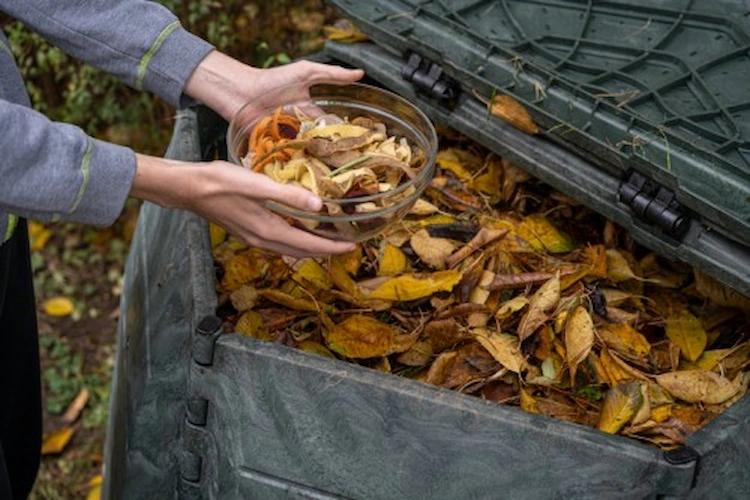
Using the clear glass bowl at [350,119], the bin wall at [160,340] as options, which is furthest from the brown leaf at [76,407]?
the clear glass bowl at [350,119]

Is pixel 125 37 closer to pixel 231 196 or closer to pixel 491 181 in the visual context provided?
pixel 231 196

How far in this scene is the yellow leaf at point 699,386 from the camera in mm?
1624

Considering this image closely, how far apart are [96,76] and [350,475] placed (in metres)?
2.24

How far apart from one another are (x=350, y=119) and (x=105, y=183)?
21.9 inches

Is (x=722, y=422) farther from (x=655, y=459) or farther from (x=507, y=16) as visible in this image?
(x=507, y=16)

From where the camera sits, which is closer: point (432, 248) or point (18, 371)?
point (432, 248)

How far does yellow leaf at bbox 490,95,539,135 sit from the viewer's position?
175cm

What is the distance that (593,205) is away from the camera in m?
1.71

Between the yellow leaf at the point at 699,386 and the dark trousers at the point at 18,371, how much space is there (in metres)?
1.07

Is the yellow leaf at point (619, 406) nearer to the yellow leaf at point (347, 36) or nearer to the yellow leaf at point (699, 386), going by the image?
the yellow leaf at point (699, 386)

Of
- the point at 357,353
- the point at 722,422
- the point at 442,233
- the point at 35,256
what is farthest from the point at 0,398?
the point at 35,256

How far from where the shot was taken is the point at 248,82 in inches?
68.9

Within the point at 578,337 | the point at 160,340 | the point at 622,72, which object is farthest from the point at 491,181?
the point at 160,340

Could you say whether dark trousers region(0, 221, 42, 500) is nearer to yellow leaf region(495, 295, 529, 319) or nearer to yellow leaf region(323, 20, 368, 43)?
yellow leaf region(323, 20, 368, 43)
